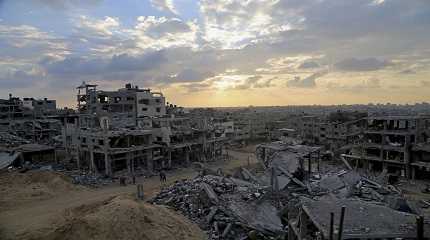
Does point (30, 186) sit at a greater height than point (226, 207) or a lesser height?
lesser

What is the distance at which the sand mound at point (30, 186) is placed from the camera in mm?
28656

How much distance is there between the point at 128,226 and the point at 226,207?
17.8 ft

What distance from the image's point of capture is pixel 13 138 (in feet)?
160

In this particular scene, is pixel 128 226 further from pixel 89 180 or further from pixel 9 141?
pixel 9 141

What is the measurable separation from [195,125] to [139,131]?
1175 centimetres

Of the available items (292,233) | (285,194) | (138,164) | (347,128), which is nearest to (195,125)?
(138,164)

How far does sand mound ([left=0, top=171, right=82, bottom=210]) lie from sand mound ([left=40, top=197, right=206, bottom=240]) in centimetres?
1155

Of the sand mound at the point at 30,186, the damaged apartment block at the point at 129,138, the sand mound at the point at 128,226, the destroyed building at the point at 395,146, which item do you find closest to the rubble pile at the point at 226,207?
the sand mound at the point at 128,226

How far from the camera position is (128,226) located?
18.1 metres

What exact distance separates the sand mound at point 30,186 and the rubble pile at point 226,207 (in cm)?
1155

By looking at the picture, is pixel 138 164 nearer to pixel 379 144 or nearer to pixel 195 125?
pixel 195 125

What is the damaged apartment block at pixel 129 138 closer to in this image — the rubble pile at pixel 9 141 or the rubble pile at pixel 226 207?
the rubble pile at pixel 9 141

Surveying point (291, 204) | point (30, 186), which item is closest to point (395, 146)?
point (291, 204)

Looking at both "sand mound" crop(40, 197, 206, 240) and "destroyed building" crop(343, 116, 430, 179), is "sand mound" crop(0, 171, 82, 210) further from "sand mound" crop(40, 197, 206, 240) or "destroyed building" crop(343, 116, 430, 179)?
"destroyed building" crop(343, 116, 430, 179)
